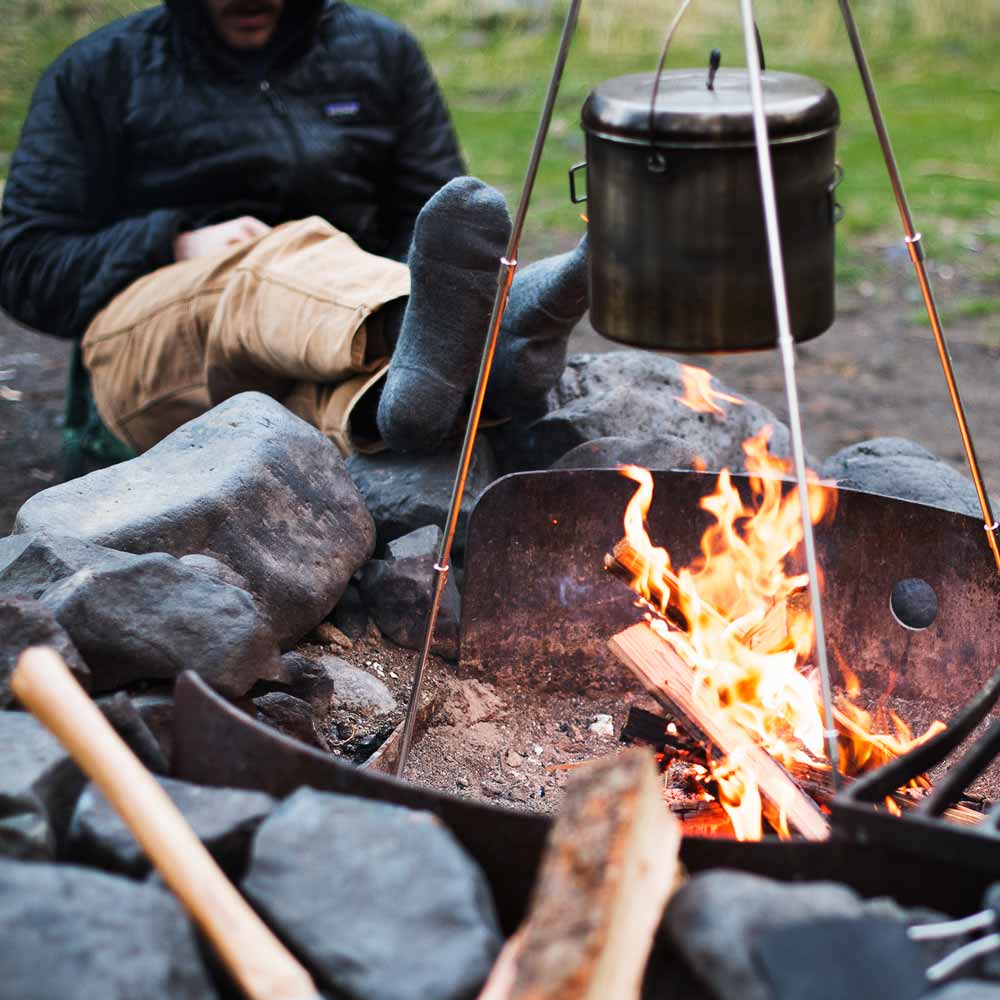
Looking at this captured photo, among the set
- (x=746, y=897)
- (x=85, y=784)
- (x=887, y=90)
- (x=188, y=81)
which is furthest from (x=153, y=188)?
(x=887, y=90)

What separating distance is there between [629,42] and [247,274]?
22.3 feet

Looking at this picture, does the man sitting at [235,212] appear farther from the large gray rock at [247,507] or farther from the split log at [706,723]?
the split log at [706,723]

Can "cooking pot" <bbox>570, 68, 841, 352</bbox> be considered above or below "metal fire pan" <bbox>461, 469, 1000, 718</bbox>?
above

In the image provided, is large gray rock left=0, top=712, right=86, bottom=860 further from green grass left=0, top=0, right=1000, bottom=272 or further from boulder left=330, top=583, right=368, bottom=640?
green grass left=0, top=0, right=1000, bottom=272

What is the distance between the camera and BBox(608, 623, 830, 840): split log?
2244 millimetres

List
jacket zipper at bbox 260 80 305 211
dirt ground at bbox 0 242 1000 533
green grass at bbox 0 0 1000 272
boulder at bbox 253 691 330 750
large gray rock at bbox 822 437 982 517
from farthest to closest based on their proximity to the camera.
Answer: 1. green grass at bbox 0 0 1000 272
2. dirt ground at bbox 0 242 1000 533
3. jacket zipper at bbox 260 80 305 211
4. large gray rock at bbox 822 437 982 517
5. boulder at bbox 253 691 330 750

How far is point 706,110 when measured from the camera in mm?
1944

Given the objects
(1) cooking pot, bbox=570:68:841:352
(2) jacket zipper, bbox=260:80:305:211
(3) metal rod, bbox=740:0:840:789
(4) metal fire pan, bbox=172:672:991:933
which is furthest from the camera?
(2) jacket zipper, bbox=260:80:305:211

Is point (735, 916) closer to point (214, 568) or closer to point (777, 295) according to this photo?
point (777, 295)

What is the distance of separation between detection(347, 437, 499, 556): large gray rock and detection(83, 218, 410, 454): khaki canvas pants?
10 centimetres

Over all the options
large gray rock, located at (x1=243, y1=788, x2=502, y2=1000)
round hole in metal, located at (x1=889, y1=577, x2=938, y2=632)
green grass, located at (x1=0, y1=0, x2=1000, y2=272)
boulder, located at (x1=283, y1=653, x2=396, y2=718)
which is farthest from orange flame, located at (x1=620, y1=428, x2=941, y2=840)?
green grass, located at (x1=0, y1=0, x2=1000, y2=272)

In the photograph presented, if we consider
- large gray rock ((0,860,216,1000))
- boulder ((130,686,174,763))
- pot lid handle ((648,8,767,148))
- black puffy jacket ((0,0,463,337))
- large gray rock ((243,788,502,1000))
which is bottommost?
boulder ((130,686,174,763))

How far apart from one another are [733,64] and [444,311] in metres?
5.74

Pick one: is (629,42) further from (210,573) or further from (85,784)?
(85,784)
